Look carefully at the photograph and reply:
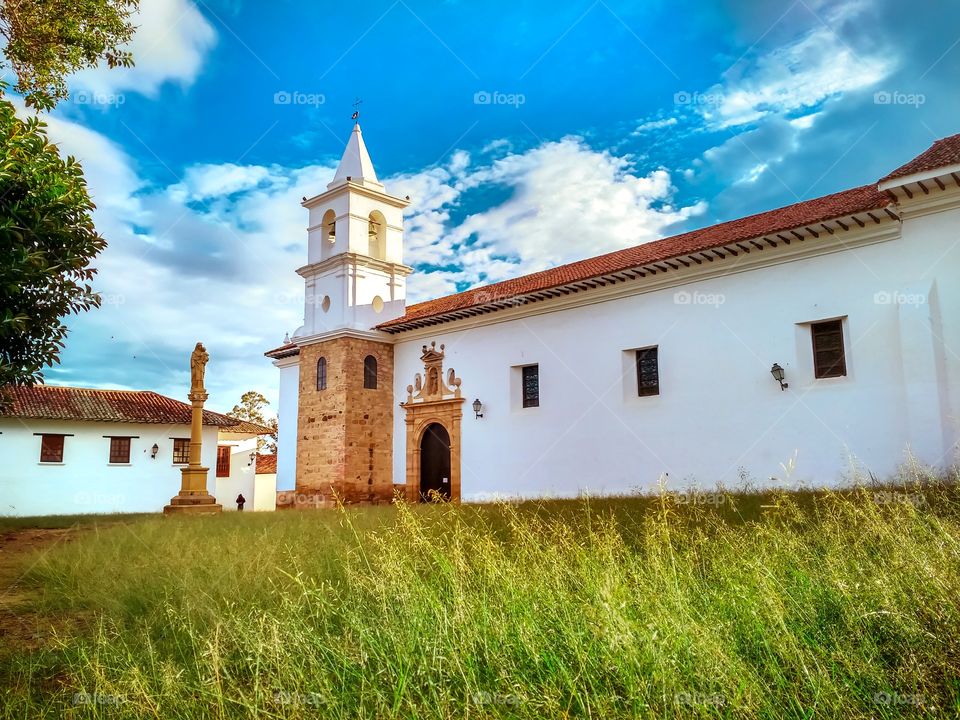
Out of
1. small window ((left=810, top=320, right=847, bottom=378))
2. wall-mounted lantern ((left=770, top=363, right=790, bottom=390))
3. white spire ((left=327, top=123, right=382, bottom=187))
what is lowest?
wall-mounted lantern ((left=770, top=363, right=790, bottom=390))

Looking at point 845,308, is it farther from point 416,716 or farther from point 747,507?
point 416,716

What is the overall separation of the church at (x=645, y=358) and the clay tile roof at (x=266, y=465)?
12611 mm

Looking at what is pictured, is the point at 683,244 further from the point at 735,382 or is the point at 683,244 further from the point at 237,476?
the point at 237,476

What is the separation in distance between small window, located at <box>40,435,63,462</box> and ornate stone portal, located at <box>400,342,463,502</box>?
14197mm

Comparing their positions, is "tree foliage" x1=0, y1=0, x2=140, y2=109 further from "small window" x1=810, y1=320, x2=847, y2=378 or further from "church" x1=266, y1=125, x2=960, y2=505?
"small window" x1=810, y1=320, x2=847, y2=378

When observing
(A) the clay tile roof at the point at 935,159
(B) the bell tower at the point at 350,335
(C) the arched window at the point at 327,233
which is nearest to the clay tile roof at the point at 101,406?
(B) the bell tower at the point at 350,335

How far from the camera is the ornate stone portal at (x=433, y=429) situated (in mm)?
18266

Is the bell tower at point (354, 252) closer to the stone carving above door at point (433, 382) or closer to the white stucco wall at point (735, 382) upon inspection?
the stone carving above door at point (433, 382)

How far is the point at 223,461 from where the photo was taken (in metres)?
30.8

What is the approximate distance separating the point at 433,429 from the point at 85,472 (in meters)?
14.7

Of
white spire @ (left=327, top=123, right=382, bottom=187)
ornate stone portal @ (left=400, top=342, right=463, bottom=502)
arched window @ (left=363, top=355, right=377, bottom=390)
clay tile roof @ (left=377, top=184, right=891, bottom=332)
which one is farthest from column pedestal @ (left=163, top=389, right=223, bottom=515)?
white spire @ (left=327, top=123, right=382, bottom=187)

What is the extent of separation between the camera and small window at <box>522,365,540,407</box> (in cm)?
1661

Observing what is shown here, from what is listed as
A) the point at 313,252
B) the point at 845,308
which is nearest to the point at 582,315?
the point at 845,308

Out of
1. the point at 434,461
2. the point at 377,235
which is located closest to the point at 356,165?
the point at 377,235
